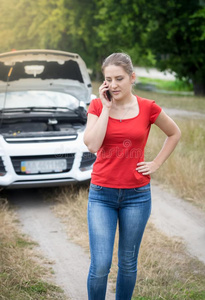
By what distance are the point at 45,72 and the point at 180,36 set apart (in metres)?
19.1

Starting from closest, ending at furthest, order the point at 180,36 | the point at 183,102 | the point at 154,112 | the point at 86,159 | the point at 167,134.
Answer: the point at 154,112, the point at 167,134, the point at 86,159, the point at 183,102, the point at 180,36

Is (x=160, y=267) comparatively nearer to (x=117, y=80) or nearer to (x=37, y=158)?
(x=117, y=80)

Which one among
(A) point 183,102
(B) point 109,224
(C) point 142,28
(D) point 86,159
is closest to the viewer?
(B) point 109,224

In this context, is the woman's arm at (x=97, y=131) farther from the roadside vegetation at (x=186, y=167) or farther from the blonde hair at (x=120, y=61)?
the roadside vegetation at (x=186, y=167)

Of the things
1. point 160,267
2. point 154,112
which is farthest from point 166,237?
point 154,112

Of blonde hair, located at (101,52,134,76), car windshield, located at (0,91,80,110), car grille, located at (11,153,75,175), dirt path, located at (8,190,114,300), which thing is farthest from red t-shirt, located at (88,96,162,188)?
car windshield, located at (0,91,80,110)

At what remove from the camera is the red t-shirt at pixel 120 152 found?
2.87m

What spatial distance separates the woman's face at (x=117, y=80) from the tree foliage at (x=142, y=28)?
19.1m

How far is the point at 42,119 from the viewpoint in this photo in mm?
6602

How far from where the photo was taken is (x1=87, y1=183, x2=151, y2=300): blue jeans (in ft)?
9.51

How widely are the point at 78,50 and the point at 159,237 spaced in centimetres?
3012

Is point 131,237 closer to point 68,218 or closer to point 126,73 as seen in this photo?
point 126,73

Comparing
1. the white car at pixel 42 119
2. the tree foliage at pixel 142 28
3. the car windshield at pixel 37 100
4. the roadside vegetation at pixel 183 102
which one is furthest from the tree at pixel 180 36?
the car windshield at pixel 37 100

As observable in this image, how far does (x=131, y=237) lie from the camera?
301 cm
